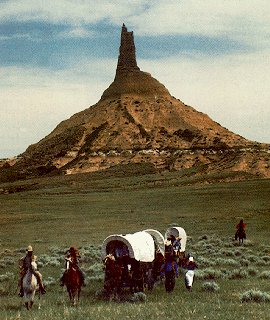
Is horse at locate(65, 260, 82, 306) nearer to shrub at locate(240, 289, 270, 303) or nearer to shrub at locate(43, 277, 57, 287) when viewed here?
shrub at locate(43, 277, 57, 287)

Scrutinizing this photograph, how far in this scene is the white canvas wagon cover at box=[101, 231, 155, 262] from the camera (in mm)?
20500

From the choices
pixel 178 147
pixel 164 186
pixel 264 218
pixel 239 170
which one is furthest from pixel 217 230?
pixel 178 147

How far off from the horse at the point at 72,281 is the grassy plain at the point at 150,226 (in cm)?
56

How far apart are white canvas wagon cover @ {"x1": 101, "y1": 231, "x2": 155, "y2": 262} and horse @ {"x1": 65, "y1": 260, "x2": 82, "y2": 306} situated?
234cm

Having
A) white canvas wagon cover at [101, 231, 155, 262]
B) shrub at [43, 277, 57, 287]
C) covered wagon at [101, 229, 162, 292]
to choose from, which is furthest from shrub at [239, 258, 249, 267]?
shrub at [43, 277, 57, 287]

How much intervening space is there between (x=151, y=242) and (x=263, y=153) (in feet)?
398

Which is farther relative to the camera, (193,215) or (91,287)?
(193,215)

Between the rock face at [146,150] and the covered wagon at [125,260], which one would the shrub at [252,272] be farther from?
the rock face at [146,150]

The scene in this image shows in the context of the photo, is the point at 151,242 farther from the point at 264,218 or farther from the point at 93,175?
the point at 93,175

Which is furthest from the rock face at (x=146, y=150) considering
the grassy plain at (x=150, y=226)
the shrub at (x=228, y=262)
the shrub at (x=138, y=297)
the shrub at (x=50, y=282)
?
the shrub at (x=138, y=297)

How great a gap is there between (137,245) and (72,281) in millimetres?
3278

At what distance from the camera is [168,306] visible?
16.9m

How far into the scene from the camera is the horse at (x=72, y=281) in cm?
1841

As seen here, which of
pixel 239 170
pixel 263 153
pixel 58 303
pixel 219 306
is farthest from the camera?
pixel 263 153
